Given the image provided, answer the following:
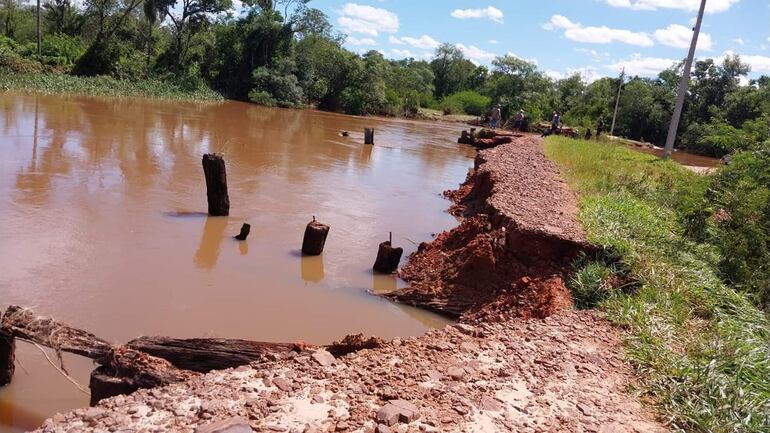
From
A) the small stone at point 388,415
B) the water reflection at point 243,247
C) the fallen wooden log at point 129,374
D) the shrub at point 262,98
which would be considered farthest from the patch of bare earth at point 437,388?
the shrub at point 262,98

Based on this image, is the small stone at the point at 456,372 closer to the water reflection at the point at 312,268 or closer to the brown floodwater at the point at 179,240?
the brown floodwater at the point at 179,240

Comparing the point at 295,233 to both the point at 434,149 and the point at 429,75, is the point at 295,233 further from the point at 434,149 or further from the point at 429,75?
the point at 429,75

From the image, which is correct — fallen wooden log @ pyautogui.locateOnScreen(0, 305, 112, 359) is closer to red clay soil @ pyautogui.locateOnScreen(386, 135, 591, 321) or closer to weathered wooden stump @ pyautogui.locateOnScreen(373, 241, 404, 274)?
red clay soil @ pyautogui.locateOnScreen(386, 135, 591, 321)

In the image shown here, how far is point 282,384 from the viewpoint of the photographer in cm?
396

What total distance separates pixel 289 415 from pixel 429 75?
222 feet

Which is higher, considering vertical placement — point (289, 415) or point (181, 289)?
point (289, 415)

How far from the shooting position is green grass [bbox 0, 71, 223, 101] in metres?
29.7

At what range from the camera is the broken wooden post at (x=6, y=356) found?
4.67m

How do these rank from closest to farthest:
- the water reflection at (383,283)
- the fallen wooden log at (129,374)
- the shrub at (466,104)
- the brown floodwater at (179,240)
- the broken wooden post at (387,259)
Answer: the fallen wooden log at (129,374) → the brown floodwater at (179,240) → the water reflection at (383,283) → the broken wooden post at (387,259) → the shrub at (466,104)

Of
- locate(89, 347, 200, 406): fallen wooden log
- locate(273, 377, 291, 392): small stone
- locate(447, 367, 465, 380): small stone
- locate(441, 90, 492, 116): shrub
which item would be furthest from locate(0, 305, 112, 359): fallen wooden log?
locate(441, 90, 492, 116): shrub

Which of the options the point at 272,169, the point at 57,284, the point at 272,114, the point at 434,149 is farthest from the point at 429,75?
the point at 57,284

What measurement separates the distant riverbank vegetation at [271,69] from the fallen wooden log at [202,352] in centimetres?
3392

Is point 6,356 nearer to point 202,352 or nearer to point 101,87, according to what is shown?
point 202,352

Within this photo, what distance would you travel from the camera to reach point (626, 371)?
4730mm
